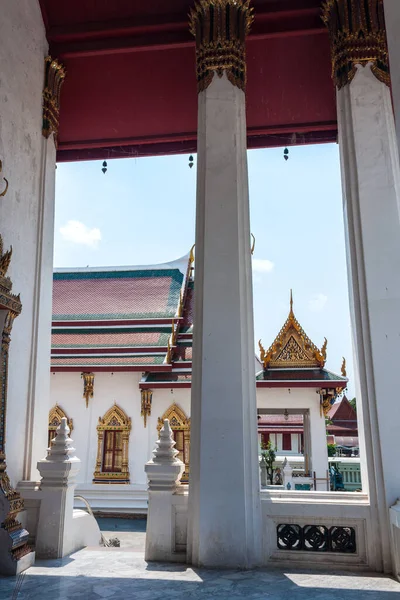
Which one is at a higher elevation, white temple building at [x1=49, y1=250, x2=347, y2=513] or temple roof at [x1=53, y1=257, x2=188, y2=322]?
temple roof at [x1=53, y1=257, x2=188, y2=322]

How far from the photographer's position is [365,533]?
3.81 metres

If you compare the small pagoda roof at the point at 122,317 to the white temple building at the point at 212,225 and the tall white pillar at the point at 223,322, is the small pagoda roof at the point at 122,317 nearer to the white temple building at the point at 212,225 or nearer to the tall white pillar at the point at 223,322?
the white temple building at the point at 212,225

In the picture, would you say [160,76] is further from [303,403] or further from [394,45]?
[303,403]

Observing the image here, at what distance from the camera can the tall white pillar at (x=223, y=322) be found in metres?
3.83

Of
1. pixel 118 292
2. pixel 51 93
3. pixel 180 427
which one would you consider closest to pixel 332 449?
pixel 180 427

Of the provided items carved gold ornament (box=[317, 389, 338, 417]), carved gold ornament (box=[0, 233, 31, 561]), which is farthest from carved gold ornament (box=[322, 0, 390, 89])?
carved gold ornament (box=[317, 389, 338, 417])

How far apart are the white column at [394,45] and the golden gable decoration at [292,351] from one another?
7474 millimetres

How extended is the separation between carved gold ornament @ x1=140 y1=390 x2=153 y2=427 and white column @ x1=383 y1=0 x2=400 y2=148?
321 inches

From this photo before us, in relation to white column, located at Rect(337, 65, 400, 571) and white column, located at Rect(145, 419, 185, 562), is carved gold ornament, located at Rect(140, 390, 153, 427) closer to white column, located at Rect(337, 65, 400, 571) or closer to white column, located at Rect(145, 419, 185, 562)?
white column, located at Rect(145, 419, 185, 562)

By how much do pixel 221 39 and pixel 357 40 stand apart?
111 centimetres

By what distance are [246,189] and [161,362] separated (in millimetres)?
5366

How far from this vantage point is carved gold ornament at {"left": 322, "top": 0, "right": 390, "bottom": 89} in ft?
15.1

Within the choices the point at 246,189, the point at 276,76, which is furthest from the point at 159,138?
the point at 246,189

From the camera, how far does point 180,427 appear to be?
913 centimetres
